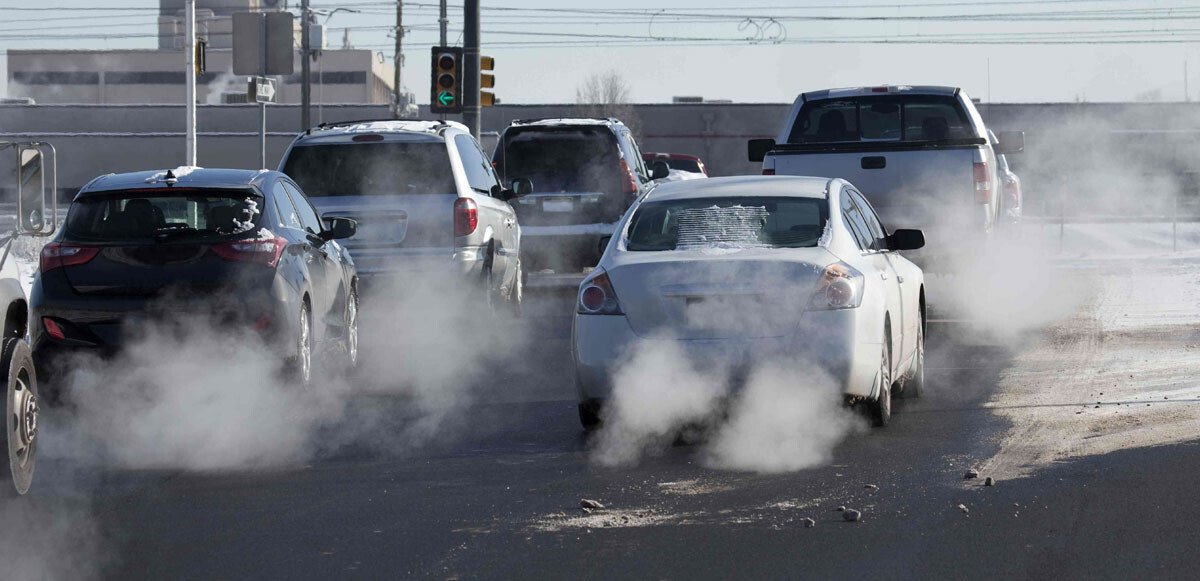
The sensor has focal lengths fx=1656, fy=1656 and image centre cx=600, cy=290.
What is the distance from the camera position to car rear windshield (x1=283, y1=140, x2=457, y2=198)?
1351 centimetres

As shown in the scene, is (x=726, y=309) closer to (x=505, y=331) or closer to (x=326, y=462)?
(x=326, y=462)

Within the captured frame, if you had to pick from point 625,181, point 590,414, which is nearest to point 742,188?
point 590,414

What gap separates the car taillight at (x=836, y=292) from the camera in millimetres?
8297

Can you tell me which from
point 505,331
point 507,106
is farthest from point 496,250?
point 507,106

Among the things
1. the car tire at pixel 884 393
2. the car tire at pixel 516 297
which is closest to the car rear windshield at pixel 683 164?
the car tire at pixel 516 297

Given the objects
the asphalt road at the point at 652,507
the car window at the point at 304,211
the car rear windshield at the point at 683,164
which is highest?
the car rear windshield at the point at 683,164

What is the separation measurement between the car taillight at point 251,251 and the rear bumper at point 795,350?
233 centimetres

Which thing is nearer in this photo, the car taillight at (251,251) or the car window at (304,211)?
the car taillight at (251,251)

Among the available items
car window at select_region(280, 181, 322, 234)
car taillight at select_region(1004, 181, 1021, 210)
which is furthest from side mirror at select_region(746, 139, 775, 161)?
car window at select_region(280, 181, 322, 234)

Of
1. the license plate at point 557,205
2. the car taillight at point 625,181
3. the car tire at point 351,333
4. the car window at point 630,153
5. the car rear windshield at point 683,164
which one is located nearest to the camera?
the car tire at point 351,333

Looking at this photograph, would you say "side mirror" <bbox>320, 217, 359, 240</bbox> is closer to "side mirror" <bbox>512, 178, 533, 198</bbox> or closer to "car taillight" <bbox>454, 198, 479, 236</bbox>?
"car taillight" <bbox>454, 198, 479, 236</bbox>

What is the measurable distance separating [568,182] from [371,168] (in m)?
5.32

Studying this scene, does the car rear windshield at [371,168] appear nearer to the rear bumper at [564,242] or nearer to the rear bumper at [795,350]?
the rear bumper at [564,242]

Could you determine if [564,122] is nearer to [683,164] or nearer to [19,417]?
[19,417]
